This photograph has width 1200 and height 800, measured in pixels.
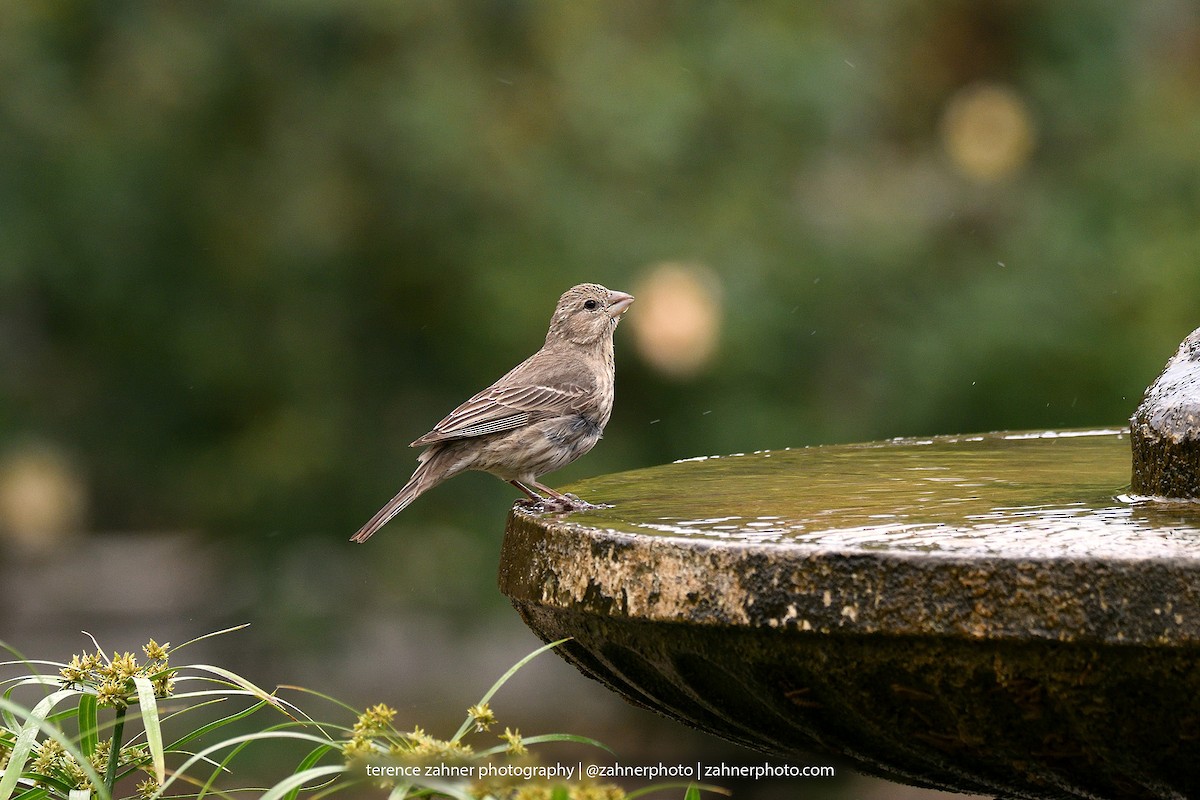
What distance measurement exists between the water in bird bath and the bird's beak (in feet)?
4.19

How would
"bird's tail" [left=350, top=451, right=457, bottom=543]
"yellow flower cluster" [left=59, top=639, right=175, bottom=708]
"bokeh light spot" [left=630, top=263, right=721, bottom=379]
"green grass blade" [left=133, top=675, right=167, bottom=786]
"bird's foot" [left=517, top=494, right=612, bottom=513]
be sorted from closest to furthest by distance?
"green grass blade" [left=133, top=675, right=167, bottom=786], "yellow flower cluster" [left=59, top=639, right=175, bottom=708], "bird's foot" [left=517, top=494, right=612, bottom=513], "bird's tail" [left=350, top=451, right=457, bottom=543], "bokeh light spot" [left=630, top=263, right=721, bottom=379]

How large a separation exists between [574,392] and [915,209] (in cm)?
304

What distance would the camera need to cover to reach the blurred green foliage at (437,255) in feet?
21.0

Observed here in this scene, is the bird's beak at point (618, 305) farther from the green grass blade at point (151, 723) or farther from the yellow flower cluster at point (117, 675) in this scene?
the green grass blade at point (151, 723)

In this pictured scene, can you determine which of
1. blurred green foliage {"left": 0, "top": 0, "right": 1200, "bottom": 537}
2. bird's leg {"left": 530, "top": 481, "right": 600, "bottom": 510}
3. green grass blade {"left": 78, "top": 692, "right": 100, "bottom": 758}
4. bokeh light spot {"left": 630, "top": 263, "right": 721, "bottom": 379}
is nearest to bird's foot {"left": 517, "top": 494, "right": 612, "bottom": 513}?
bird's leg {"left": 530, "top": 481, "right": 600, "bottom": 510}

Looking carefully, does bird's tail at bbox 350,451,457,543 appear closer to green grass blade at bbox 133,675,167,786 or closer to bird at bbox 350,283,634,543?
bird at bbox 350,283,634,543

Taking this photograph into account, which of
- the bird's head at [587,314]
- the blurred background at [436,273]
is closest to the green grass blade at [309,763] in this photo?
the bird's head at [587,314]

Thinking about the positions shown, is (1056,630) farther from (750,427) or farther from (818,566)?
(750,427)

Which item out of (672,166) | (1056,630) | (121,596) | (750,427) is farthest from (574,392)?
(121,596)

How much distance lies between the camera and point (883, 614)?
7.43 ft

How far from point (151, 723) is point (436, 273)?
4047 millimetres

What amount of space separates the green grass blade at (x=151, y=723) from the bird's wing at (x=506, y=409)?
5.53 ft

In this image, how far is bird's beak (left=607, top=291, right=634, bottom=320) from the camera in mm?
5270

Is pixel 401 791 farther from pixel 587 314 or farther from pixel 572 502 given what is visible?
pixel 587 314
